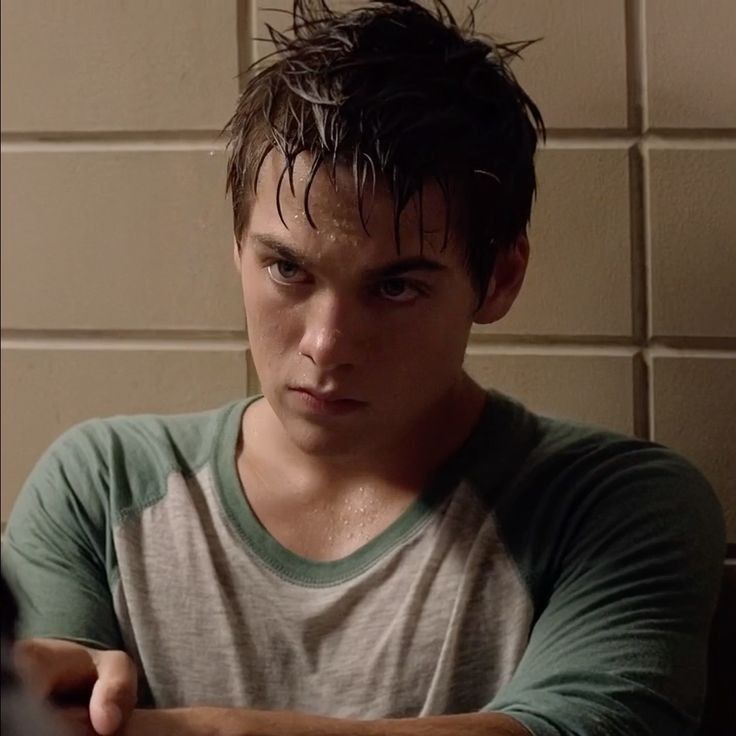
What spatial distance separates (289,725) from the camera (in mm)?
704

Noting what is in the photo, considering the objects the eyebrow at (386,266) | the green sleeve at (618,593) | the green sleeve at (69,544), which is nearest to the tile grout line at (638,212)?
the green sleeve at (618,593)

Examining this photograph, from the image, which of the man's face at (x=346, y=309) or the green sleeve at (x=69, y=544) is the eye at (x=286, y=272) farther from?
the green sleeve at (x=69, y=544)

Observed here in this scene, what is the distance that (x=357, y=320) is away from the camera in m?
0.74

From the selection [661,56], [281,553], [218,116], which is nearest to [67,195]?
[218,116]

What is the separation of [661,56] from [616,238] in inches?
5.1

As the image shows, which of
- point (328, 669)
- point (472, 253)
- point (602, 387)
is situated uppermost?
point (472, 253)

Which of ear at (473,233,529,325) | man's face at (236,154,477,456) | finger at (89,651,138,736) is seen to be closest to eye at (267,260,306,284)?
man's face at (236,154,477,456)

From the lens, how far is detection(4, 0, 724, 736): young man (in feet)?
2.39

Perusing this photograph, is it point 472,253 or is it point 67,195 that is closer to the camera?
point 472,253

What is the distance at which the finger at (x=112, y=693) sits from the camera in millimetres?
648

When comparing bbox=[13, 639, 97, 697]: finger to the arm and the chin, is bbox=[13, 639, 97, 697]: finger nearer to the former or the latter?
the arm

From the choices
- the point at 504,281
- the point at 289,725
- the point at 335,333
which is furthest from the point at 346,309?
the point at 289,725

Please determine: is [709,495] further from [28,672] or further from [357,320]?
[28,672]

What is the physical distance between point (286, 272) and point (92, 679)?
0.25 metres
